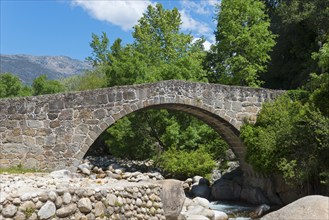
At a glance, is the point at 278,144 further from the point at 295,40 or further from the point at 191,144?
the point at 295,40

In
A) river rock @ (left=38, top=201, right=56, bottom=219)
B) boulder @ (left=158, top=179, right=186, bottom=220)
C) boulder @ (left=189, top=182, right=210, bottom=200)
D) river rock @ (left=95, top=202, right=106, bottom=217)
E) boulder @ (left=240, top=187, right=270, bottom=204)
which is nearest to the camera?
river rock @ (left=38, top=201, right=56, bottom=219)

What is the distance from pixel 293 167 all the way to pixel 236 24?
1293 centimetres

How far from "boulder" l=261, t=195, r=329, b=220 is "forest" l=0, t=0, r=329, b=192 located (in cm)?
822

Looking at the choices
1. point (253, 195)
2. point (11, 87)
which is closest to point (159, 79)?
point (253, 195)

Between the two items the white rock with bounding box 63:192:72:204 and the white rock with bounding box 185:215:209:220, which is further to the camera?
the white rock with bounding box 185:215:209:220

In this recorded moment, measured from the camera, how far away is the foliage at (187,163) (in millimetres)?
19172

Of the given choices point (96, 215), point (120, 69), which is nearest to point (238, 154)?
point (120, 69)

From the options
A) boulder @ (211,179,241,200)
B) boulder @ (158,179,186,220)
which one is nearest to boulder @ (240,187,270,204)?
boulder @ (211,179,241,200)

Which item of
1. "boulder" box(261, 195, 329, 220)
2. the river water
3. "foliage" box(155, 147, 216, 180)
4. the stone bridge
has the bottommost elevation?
the river water

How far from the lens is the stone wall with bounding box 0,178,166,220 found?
6.64 meters

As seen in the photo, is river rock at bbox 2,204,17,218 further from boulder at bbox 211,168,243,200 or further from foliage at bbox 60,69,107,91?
foliage at bbox 60,69,107,91

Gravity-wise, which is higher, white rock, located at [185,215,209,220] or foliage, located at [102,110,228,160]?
foliage, located at [102,110,228,160]

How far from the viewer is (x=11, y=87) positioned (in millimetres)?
37062

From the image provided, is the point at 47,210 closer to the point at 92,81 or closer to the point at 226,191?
the point at 226,191
